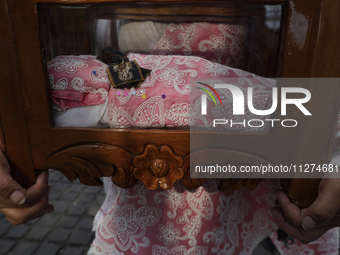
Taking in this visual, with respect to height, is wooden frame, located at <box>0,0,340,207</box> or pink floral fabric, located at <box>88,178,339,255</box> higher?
wooden frame, located at <box>0,0,340,207</box>

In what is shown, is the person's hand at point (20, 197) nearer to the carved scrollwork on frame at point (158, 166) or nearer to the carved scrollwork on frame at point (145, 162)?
the carved scrollwork on frame at point (145, 162)

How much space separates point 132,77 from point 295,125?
451 mm

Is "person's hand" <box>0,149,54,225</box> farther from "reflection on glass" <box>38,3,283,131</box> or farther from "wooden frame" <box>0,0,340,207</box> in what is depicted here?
"reflection on glass" <box>38,3,283,131</box>

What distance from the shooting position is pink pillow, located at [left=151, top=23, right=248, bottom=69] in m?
0.89

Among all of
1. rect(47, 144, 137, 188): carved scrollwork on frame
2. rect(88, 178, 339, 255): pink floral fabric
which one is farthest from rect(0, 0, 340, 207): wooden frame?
rect(88, 178, 339, 255): pink floral fabric

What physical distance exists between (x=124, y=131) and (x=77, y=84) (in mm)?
183

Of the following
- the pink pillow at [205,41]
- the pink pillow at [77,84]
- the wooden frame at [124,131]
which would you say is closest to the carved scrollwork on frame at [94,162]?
the wooden frame at [124,131]

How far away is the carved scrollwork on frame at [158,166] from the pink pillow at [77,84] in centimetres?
20

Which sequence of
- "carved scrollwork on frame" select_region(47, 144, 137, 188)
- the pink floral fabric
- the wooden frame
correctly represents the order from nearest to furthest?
the wooden frame < "carved scrollwork on frame" select_region(47, 144, 137, 188) < the pink floral fabric

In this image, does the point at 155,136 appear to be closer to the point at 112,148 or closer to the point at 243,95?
the point at 112,148

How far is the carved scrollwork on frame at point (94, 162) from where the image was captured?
0.66 meters

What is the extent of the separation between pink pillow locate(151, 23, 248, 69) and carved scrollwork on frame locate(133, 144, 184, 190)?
0.44 metres

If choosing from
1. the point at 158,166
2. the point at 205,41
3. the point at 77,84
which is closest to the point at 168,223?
the point at 158,166

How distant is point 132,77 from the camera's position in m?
0.64
